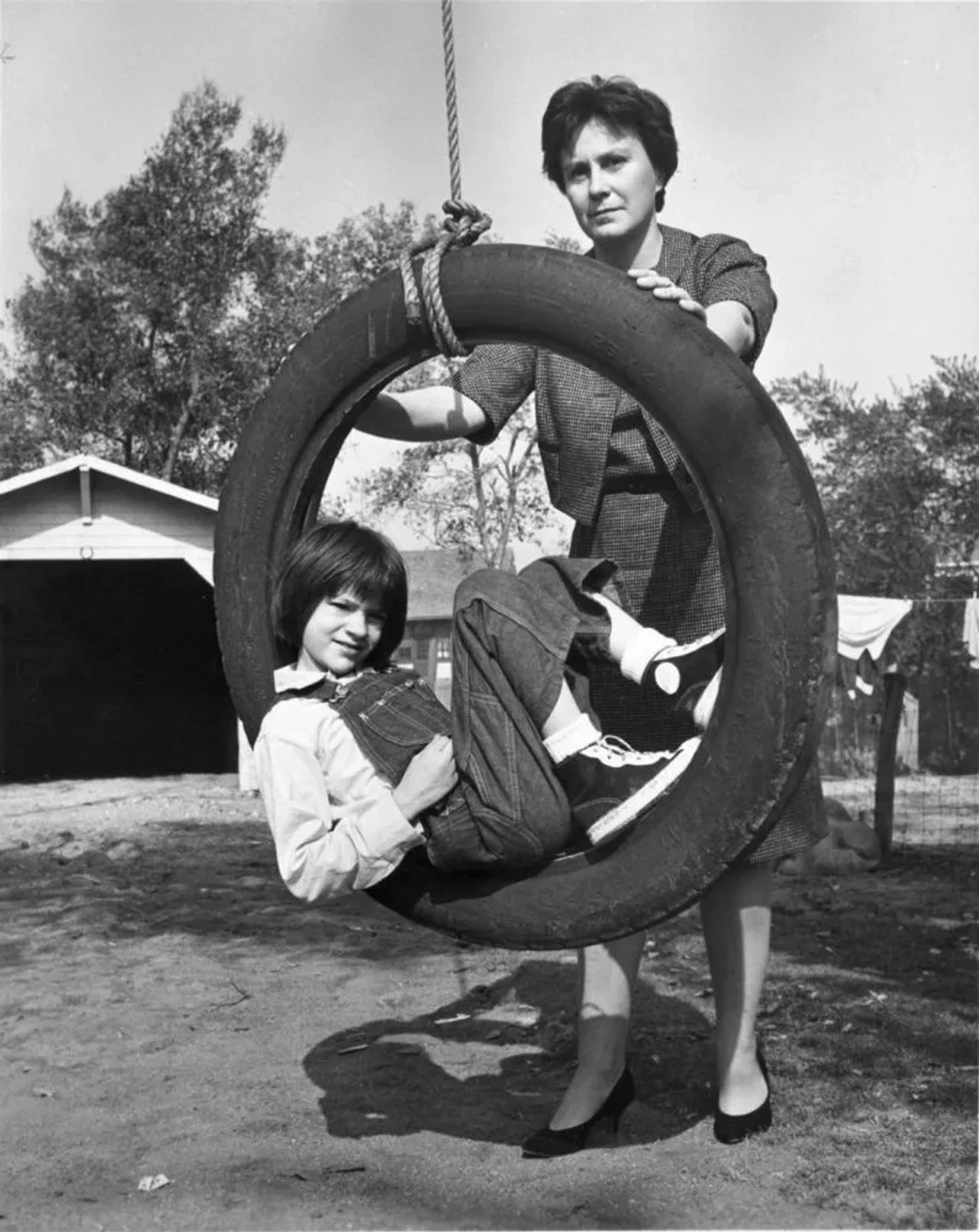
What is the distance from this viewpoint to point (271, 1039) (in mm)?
4270

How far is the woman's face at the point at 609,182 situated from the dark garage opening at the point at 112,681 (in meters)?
12.3

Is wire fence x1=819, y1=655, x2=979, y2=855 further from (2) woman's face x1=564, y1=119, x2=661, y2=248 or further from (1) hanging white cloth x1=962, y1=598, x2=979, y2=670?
(2) woman's face x1=564, y1=119, x2=661, y2=248

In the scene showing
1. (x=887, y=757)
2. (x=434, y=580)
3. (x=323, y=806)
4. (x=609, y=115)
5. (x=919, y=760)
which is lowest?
(x=919, y=760)

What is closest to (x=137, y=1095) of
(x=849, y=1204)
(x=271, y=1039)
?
(x=271, y=1039)

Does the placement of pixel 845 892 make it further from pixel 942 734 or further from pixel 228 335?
pixel 228 335

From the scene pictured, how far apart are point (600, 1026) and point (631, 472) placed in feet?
4.04

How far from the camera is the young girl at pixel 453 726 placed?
2262 mm

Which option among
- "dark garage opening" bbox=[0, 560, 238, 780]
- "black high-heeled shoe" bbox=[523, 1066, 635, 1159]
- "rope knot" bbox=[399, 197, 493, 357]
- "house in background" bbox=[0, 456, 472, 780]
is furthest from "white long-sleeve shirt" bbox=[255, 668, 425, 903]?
"dark garage opening" bbox=[0, 560, 238, 780]

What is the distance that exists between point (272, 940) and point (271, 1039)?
1701 mm

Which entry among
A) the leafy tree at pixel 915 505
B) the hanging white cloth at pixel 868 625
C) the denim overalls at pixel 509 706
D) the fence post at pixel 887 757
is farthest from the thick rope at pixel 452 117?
the leafy tree at pixel 915 505

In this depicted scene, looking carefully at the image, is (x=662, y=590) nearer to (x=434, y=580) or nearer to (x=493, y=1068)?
(x=493, y=1068)

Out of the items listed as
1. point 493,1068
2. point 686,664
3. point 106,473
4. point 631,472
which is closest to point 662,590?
point 631,472

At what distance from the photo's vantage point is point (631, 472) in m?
2.81

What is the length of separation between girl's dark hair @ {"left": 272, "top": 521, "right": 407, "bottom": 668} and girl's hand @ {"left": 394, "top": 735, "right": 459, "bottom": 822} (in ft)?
0.78
